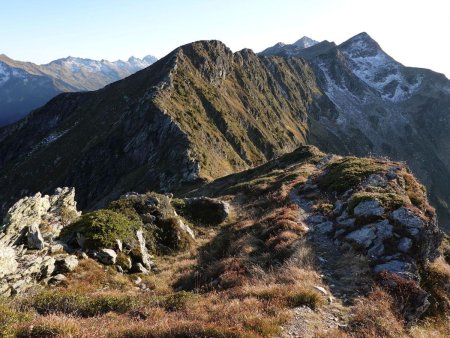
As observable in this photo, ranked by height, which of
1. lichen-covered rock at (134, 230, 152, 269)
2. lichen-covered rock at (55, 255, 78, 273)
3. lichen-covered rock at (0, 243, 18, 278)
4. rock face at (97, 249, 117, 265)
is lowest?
lichen-covered rock at (134, 230, 152, 269)

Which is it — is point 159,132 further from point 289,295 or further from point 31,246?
point 289,295

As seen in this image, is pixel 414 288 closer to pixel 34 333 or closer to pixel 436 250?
pixel 436 250

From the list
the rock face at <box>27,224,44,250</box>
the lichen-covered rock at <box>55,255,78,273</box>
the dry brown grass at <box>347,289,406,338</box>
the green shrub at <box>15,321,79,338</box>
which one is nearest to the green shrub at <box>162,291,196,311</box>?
the green shrub at <box>15,321,79,338</box>

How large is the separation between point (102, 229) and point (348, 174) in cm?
1895

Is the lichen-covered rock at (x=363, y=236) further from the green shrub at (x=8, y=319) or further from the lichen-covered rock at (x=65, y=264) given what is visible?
the green shrub at (x=8, y=319)

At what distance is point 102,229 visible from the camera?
19344 mm

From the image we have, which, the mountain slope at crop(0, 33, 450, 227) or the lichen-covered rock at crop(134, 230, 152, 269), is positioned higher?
the mountain slope at crop(0, 33, 450, 227)

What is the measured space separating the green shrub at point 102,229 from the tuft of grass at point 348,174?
50.8 ft

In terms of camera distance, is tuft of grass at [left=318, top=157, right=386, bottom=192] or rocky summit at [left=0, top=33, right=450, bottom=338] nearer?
rocky summit at [left=0, top=33, right=450, bottom=338]

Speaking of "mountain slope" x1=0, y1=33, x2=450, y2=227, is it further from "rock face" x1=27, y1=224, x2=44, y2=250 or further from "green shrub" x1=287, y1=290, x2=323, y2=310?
"green shrub" x1=287, y1=290, x2=323, y2=310

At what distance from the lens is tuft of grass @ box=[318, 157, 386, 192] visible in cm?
2723

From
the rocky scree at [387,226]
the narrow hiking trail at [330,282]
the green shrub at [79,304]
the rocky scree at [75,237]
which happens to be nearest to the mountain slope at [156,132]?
the rocky scree at [75,237]

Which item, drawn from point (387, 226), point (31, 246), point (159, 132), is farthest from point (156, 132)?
point (387, 226)

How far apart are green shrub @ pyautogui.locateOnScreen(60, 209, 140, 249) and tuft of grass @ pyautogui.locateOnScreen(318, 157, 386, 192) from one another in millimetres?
15469
